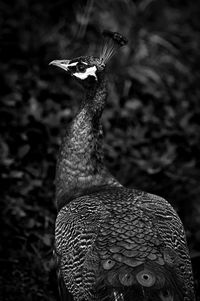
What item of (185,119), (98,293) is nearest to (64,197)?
(98,293)

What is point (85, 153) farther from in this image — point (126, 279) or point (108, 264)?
point (126, 279)

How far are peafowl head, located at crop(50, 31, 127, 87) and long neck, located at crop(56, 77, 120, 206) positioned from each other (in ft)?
0.24

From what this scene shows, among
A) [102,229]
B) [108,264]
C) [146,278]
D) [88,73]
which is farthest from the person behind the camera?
[88,73]

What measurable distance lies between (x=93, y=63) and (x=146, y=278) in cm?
163

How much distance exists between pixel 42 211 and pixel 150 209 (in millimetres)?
1420

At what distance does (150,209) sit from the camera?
3.47 metres

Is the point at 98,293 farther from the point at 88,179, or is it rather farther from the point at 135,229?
the point at 88,179

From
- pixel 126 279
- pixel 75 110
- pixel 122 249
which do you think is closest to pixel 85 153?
pixel 122 249

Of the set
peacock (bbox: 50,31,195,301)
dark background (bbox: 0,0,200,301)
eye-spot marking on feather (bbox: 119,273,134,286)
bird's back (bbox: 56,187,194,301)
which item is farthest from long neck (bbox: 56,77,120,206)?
eye-spot marking on feather (bbox: 119,273,134,286)

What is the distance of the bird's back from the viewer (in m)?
2.88

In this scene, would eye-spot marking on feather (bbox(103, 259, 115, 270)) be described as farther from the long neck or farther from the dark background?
the dark background

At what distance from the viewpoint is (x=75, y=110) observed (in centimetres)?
577

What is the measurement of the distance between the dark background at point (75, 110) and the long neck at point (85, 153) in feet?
2.06

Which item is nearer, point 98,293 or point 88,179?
point 98,293
